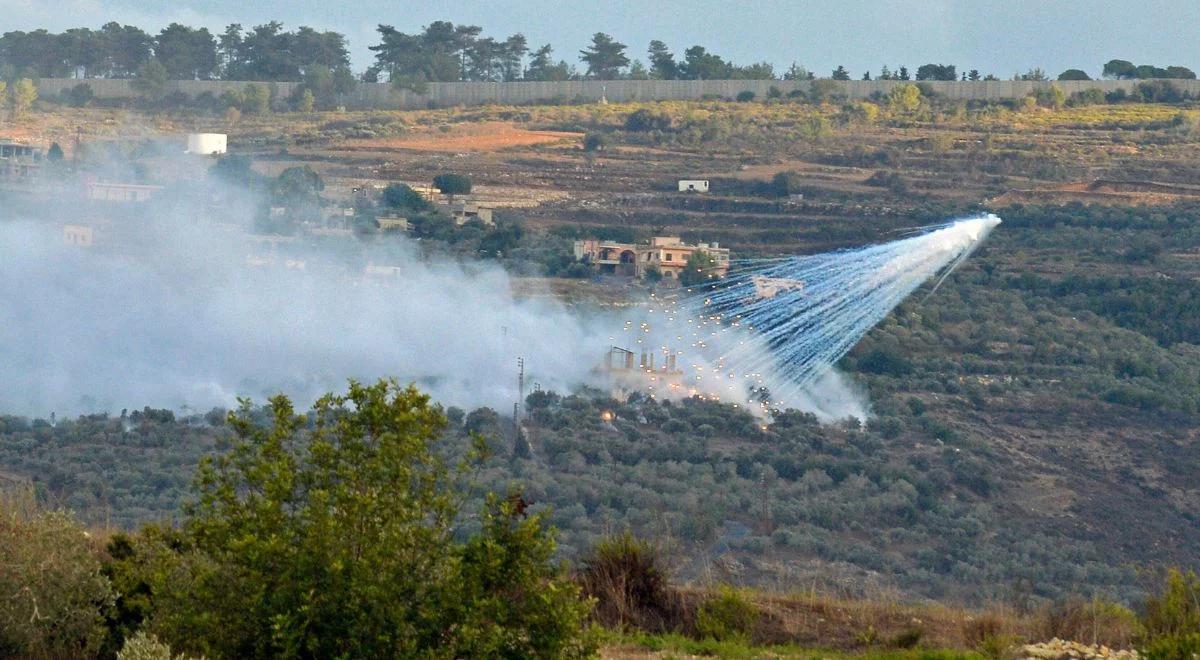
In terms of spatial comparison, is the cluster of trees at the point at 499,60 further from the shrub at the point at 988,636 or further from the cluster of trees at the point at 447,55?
the shrub at the point at 988,636

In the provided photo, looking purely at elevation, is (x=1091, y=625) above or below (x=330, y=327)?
above

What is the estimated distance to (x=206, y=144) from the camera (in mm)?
61406

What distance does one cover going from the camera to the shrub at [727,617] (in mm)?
11078

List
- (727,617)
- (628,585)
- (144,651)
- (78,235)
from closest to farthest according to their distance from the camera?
(144,651) → (727,617) → (628,585) → (78,235)

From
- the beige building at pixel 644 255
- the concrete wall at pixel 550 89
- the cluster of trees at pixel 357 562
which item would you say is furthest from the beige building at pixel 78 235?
the cluster of trees at pixel 357 562

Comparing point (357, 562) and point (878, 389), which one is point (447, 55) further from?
point (357, 562)

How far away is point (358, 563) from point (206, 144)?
5454 centimetres

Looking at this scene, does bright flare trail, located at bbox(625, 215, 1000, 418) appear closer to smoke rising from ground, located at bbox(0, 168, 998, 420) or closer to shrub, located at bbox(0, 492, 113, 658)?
smoke rising from ground, located at bbox(0, 168, 998, 420)

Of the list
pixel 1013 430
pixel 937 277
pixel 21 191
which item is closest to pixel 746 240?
pixel 937 277

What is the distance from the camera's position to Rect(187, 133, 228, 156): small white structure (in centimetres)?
6078

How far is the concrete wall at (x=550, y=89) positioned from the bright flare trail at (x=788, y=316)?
26.0m

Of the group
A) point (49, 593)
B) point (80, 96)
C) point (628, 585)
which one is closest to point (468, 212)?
point (80, 96)

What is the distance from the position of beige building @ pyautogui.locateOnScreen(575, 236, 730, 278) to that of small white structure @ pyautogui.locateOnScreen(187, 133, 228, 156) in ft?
61.8

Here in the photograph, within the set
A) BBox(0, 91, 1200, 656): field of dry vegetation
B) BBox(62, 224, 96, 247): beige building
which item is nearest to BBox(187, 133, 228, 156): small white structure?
BBox(0, 91, 1200, 656): field of dry vegetation
